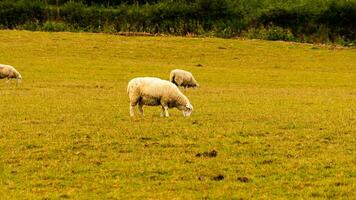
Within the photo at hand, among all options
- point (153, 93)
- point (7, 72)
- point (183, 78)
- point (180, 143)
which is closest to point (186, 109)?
point (153, 93)

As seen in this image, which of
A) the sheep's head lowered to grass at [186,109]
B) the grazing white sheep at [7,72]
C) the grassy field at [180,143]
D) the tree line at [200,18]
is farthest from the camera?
the tree line at [200,18]

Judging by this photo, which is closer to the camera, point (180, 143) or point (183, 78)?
point (180, 143)

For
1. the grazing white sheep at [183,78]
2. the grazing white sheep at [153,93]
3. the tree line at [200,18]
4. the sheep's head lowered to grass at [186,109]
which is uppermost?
the grazing white sheep at [153,93]

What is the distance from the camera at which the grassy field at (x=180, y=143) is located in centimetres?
1148

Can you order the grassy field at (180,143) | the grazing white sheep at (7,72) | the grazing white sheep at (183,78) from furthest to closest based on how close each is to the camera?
the grazing white sheep at (183,78)
the grazing white sheep at (7,72)
the grassy field at (180,143)

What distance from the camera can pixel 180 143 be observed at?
1502cm

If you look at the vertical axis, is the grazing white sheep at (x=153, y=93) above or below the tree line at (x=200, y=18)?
above

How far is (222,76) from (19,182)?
3015 centimetres

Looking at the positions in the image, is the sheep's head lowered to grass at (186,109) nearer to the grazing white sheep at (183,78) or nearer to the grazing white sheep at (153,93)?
the grazing white sheep at (153,93)

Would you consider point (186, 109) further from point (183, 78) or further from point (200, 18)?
point (200, 18)

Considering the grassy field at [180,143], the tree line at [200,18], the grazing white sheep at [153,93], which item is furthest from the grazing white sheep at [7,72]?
the tree line at [200,18]

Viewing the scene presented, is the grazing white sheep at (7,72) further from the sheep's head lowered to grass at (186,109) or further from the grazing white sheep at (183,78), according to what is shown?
the sheep's head lowered to grass at (186,109)

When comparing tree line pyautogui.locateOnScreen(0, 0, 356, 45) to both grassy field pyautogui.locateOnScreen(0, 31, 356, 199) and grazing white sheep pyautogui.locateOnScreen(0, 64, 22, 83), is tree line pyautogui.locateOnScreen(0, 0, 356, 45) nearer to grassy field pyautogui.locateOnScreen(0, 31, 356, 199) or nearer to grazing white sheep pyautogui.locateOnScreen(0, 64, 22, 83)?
grassy field pyautogui.locateOnScreen(0, 31, 356, 199)

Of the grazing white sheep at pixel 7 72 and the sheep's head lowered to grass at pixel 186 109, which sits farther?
the grazing white sheep at pixel 7 72
